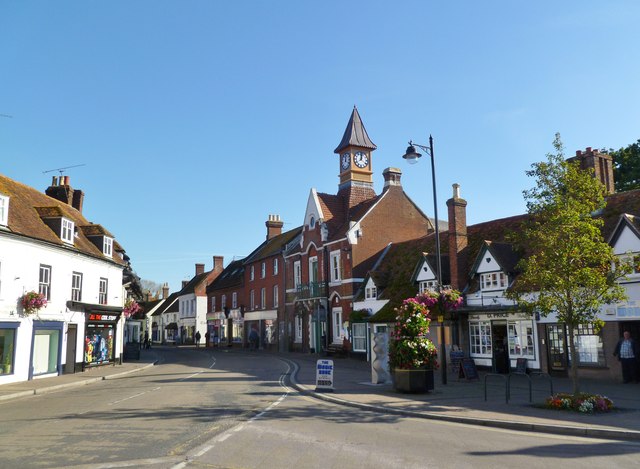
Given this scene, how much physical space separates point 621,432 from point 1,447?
11.3m

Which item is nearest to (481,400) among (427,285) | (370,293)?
(427,285)

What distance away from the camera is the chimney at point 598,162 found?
24531mm

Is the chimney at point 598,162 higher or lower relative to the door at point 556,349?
higher

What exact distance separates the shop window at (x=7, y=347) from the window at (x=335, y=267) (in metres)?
21.4

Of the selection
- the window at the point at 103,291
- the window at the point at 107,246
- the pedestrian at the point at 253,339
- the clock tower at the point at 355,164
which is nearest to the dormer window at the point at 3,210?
the window at the point at 103,291

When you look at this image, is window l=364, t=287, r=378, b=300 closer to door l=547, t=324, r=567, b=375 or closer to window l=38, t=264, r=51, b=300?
door l=547, t=324, r=567, b=375

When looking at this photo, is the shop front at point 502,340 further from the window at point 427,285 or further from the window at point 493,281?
the window at point 427,285

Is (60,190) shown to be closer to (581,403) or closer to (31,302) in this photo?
(31,302)

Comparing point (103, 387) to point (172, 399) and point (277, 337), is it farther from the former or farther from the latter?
point (277, 337)

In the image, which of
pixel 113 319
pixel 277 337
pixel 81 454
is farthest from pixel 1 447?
pixel 277 337

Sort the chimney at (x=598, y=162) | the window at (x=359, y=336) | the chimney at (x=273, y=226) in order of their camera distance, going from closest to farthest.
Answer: the chimney at (x=598, y=162), the window at (x=359, y=336), the chimney at (x=273, y=226)

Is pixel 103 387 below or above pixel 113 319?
below

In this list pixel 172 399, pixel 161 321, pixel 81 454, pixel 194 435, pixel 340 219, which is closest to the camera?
pixel 81 454

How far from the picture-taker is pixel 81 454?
28.2ft
